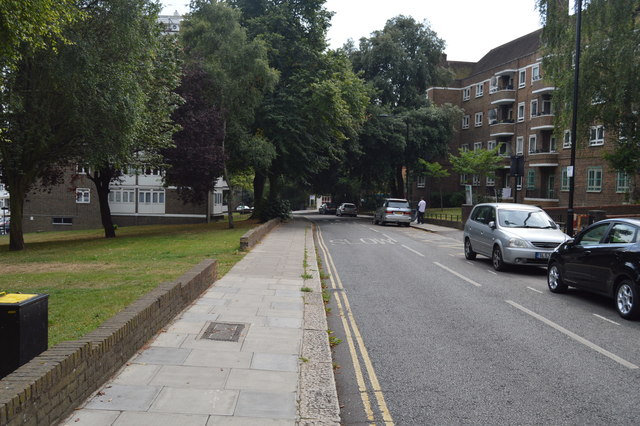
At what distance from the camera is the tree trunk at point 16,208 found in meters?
21.3

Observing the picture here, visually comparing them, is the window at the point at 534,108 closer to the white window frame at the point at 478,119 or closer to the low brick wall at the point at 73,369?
the white window frame at the point at 478,119

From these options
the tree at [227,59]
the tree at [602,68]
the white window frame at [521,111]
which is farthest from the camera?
the white window frame at [521,111]

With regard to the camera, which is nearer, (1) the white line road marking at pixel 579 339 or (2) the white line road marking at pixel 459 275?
(1) the white line road marking at pixel 579 339

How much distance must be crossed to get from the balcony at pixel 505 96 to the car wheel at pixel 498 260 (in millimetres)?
41932

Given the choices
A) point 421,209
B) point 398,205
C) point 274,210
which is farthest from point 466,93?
point 274,210

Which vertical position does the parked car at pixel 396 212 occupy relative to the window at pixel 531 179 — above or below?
below

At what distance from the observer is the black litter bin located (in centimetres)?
438

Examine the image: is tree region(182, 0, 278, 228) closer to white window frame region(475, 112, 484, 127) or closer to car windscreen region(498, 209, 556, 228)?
car windscreen region(498, 209, 556, 228)

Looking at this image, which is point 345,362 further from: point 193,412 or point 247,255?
point 247,255

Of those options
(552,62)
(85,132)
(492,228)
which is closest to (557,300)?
(492,228)

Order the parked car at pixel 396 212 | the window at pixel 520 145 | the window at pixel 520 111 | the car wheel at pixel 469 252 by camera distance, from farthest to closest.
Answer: the window at pixel 520 111 < the window at pixel 520 145 < the parked car at pixel 396 212 < the car wheel at pixel 469 252

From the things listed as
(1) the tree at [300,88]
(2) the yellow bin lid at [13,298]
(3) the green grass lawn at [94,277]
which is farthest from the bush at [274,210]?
(2) the yellow bin lid at [13,298]

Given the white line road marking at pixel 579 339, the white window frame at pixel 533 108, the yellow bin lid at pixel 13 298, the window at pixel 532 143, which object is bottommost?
the white line road marking at pixel 579 339

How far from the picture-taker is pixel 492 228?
15.1m
